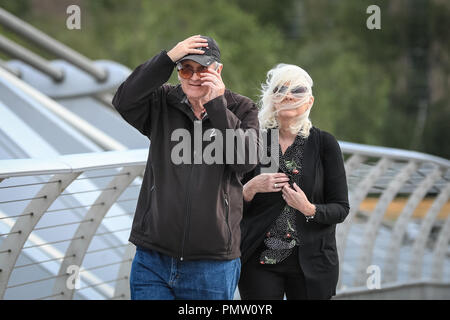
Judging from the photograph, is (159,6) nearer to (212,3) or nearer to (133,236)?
(212,3)

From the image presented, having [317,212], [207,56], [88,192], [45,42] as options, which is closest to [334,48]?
[45,42]

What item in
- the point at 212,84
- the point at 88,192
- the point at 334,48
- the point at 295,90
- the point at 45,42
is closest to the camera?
the point at 212,84

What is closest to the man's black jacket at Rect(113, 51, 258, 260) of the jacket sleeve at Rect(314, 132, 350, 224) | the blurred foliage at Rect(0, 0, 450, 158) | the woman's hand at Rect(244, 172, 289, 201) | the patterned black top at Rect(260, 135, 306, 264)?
the woman's hand at Rect(244, 172, 289, 201)

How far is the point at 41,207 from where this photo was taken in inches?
132

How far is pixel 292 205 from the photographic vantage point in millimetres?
3381

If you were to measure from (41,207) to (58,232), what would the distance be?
6.17 ft

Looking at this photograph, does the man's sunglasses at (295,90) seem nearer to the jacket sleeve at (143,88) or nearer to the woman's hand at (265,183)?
the woman's hand at (265,183)

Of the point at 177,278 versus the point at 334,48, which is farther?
the point at 334,48

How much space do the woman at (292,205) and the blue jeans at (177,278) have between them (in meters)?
0.57

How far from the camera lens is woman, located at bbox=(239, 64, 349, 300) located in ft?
11.1

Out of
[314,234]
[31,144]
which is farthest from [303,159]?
[31,144]

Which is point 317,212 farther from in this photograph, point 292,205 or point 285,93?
point 285,93

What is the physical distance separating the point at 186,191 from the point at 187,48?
0.50 meters

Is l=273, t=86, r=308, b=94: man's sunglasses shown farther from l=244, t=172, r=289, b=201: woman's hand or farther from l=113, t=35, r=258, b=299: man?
l=113, t=35, r=258, b=299: man
